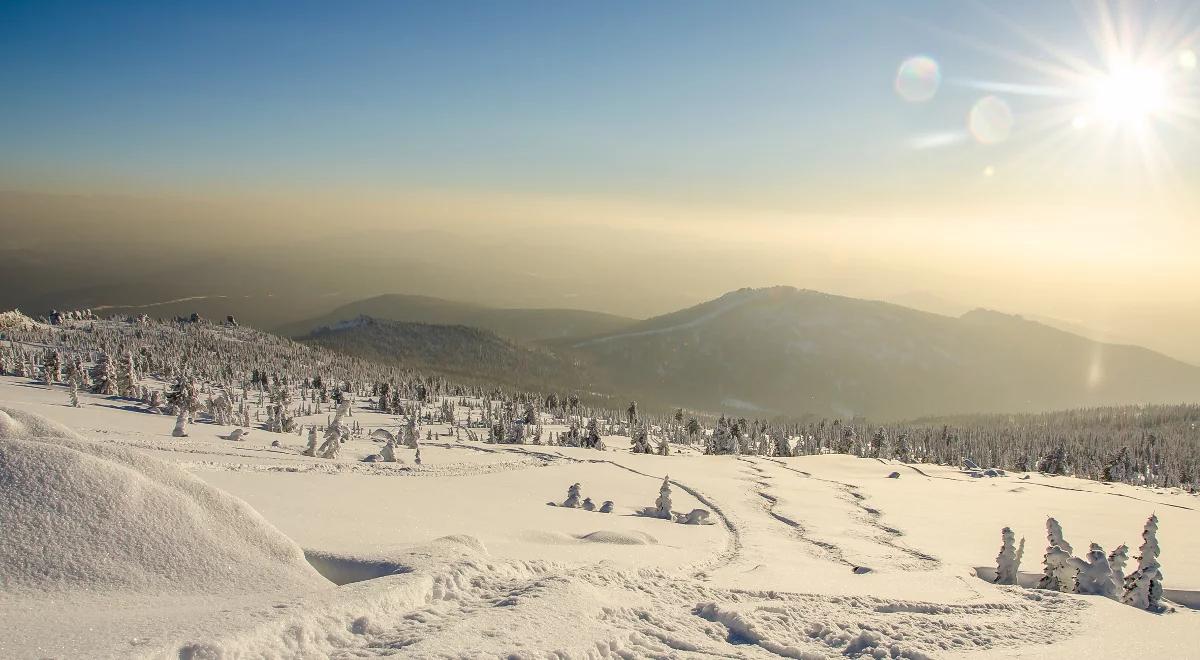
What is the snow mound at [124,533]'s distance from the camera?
1027cm

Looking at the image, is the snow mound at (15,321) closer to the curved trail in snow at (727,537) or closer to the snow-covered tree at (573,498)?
the curved trail in snow at (727,537)

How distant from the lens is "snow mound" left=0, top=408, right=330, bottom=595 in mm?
10273

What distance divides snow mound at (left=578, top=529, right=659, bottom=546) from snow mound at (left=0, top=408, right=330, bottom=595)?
440 inches

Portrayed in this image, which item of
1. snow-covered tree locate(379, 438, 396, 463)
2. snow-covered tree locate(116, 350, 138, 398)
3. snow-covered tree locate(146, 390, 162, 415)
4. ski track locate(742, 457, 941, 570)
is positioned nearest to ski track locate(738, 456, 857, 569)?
ski track locate(742, 457, 941, 570)

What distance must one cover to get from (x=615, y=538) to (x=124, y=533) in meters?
14.8

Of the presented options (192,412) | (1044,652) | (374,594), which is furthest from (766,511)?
(192,412)

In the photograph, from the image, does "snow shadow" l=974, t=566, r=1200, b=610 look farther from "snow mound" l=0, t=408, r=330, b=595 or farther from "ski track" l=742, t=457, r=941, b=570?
"snow mound" l=0, t=408, r=330, b=595

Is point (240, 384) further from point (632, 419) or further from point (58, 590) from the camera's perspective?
point (58, 590)

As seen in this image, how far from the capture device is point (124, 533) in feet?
36.6

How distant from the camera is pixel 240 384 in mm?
114875

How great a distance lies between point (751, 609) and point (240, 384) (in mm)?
121560

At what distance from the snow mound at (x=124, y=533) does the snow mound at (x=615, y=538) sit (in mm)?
11175

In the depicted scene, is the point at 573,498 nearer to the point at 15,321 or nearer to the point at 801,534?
the point at 801,534

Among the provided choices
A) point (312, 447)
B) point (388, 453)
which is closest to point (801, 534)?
point (388, 453)
